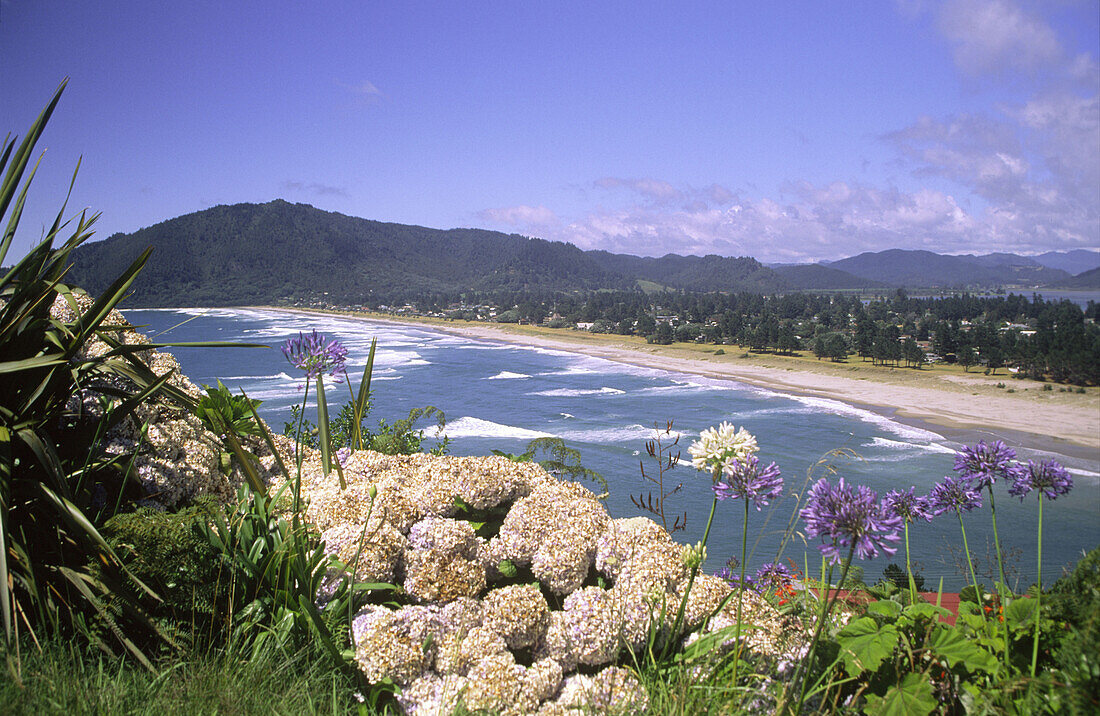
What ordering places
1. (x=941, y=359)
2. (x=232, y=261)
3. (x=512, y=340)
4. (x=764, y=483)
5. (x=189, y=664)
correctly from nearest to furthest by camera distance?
(x=764, y=483)
(x=189, y=664)
(x=941, y=359)
(x=512, y=340)
(x=232, y=261)

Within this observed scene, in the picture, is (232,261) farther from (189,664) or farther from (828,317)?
(189,664)

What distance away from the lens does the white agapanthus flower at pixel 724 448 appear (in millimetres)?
1772

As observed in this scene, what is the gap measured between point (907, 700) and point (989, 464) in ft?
2.51

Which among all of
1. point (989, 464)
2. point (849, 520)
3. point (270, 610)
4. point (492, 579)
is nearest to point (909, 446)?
point (989, 464)

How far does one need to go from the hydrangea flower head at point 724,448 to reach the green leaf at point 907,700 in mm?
705

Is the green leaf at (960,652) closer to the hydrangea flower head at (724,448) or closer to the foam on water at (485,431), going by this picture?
the hydrangea flower head at (724,448)

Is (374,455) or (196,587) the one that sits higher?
(374,455)

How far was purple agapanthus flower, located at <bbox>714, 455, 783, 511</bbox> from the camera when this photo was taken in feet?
5.59

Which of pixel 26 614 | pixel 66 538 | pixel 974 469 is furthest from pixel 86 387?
pixel 974 469

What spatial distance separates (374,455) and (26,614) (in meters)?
1.38

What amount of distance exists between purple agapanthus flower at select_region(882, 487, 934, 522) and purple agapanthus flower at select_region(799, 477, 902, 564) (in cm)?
53

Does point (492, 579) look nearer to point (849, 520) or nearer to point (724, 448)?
point (724, 448)

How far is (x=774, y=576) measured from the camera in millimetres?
2301

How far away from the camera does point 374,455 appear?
10.1ft
